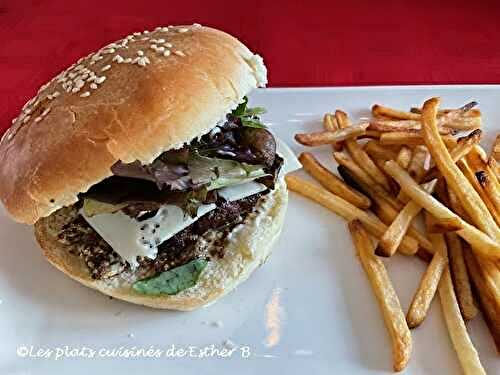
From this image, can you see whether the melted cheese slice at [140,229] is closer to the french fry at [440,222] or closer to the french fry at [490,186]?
the french fry at [440,222]

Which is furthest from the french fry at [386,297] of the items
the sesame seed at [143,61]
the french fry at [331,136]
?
the sesame seed at [143,61]

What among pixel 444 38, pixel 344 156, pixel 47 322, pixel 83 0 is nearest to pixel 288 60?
pixel 444 38

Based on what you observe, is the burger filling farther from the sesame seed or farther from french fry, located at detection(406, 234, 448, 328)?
french fry, located at detection(406, 234, 448, 328)

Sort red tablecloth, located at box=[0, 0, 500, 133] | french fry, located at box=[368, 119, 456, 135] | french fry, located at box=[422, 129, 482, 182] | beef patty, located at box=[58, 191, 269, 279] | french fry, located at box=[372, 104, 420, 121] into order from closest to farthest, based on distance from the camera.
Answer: beef patty, located at box=[58, 191, 269, 279]
french fry, located at box=[422, 129, 482, 182]
french fry, located at box=[368, 119, 456, 135]
french fry, located at box=[372, 104, 420, 121]
red tablecloth, located at box=[0, 0, 500, 133]

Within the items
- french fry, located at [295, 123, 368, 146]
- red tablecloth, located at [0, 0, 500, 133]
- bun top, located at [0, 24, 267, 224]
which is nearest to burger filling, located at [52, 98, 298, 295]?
bun top, located at [0, 24, 267, 224]

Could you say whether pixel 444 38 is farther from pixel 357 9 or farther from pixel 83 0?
pixel 83 0

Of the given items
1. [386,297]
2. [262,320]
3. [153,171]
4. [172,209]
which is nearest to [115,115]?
[153,171]

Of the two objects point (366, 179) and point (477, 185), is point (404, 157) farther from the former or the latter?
point (477, 185)
